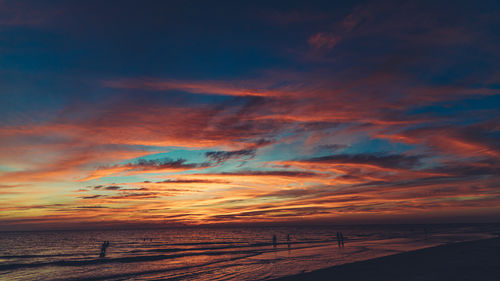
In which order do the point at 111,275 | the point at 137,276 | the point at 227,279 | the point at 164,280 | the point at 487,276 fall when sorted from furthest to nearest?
1. the point at 111,275
2. the point at 137,276
3. the point at 164,280
4. the point at 227,279
5. the point at 487,276

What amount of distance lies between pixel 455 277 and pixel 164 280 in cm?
2198

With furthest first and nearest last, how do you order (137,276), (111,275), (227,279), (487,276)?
(111,275) < (137,276) < (227,279) < (487,276)

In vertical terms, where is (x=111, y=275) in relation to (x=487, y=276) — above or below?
below

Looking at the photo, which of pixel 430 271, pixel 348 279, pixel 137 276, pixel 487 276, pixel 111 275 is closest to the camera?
pixel 487 276

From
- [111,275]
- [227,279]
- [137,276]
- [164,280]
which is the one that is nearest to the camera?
[227,279]

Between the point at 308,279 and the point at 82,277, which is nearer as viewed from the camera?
the point at 308,279

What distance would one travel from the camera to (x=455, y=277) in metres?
15.2

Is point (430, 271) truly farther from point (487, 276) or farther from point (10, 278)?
point (10, 278)

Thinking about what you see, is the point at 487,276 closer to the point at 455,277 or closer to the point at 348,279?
the point at 455,277

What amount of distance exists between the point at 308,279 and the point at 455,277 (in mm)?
8369

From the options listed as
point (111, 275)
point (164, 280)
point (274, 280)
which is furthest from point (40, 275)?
point (274, 280)

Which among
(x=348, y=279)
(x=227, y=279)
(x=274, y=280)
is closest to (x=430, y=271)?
(x=348, y=279)

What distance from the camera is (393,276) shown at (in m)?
16.5

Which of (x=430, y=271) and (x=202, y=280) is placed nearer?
(x=430, y=271)
